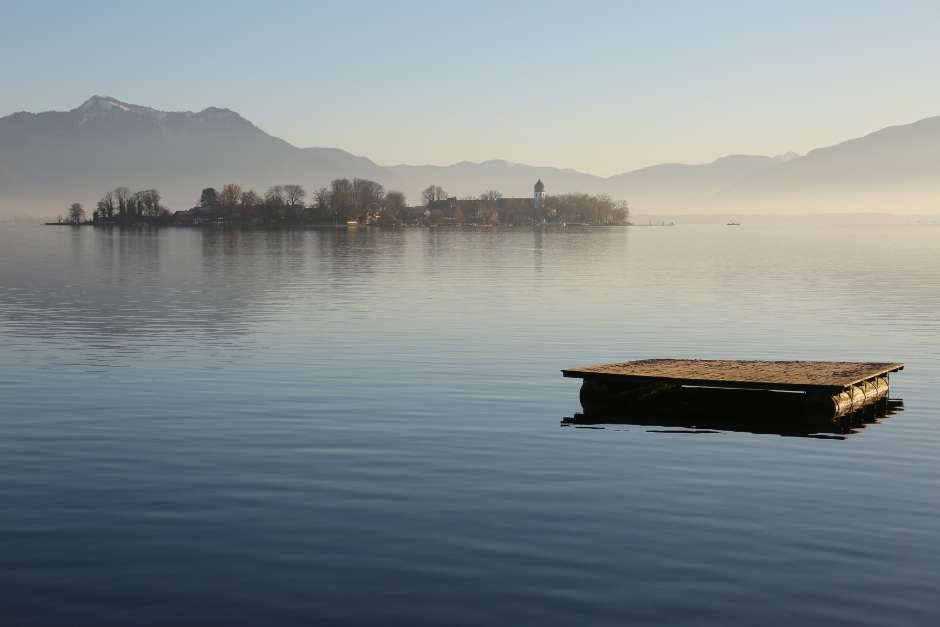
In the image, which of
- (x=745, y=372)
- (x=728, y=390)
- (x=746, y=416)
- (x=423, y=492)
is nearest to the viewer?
(x=423, y=492)

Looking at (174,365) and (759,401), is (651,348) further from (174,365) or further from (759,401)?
(174,365)

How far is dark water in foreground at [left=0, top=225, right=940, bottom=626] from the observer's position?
15.7 m

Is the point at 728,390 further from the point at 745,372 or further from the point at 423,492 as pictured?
the point at 423,492

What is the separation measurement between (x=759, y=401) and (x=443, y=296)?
4451 cm

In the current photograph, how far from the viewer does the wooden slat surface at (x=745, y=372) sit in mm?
32312

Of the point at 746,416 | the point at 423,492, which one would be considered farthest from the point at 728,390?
the point at 423,492

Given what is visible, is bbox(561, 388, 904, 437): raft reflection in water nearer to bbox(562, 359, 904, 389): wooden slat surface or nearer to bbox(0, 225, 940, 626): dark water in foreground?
bbox(562, 359, 904, 389): wooden slat surface

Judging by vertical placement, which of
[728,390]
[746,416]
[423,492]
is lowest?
[746,416]

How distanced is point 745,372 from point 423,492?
15787 mm

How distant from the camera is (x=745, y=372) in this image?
3453cm

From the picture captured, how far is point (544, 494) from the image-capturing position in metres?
21.7

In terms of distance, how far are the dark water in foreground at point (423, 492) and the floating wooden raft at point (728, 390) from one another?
1.32 meters

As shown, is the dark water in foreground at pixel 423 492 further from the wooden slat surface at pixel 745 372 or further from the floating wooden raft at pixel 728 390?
the wooden slat surface at pixel 745 372

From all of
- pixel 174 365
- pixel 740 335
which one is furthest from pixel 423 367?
pixel 740 335
